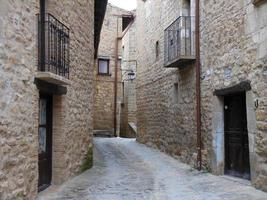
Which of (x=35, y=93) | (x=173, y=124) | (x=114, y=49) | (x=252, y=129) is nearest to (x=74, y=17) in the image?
(x=35, y=93)

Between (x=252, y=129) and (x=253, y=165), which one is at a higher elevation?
(x=252, y=129)

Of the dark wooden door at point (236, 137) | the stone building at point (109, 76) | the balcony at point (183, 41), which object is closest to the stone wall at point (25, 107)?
the balcony at point (183, 41)

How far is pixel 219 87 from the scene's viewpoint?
27.2 ft

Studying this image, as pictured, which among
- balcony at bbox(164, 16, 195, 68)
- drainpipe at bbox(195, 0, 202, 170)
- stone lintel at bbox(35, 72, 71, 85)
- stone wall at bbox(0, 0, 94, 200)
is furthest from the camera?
balcony at bbox(164, 16, 195, 68)

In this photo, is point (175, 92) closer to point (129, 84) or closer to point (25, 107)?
point (25, 107)

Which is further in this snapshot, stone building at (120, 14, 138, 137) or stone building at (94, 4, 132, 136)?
stone building at (94, 4, 132, 136)

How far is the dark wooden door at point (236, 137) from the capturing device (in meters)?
7.69

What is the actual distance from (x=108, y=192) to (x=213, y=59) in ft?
12.4

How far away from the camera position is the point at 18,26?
5.03 meters

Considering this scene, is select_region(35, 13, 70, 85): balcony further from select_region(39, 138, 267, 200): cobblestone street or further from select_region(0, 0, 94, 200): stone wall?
select_region(39, 138, 267, 200): cobblestone street

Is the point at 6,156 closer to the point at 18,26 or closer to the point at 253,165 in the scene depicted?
the point at 18,26

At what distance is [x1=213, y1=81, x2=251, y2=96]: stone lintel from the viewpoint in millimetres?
7045

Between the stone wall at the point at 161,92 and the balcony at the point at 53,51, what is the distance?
3.93 metres

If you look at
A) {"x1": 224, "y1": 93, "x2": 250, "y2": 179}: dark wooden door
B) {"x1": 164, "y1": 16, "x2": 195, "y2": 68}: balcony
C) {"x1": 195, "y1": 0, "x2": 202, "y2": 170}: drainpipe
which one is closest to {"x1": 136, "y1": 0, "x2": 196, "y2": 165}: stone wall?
{"x1": 164, "y1": 16, "x2": 195, "y2": 68}: balcony
